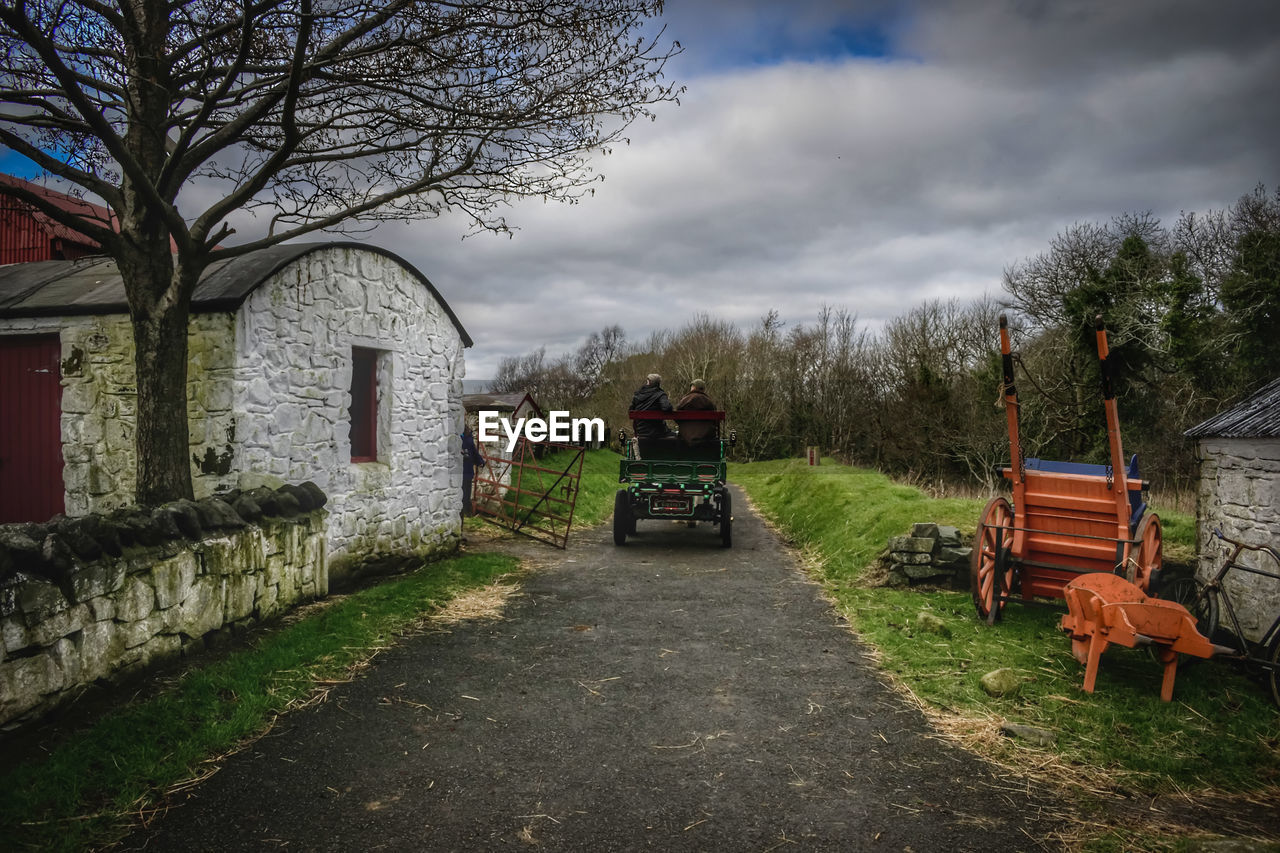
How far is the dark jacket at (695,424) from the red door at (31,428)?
24.9 ft

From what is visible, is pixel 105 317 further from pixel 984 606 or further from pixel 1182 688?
pixel 1182 688

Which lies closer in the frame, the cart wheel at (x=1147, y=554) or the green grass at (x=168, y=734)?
the green grass at (x=168, y=734)

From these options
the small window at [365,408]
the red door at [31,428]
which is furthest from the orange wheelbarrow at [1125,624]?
the red door at [31,428]

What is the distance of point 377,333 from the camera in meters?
8.66

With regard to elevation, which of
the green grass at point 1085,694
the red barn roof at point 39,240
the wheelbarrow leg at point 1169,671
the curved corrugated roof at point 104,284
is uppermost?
the red barn roof at point 39,240

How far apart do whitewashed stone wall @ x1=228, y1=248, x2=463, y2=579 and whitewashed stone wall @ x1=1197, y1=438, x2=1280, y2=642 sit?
26.9 feet

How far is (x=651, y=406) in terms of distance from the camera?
452 inches

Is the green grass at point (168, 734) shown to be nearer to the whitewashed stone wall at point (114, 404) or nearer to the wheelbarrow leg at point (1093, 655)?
the whitewashed stone wall at point (114, 404)

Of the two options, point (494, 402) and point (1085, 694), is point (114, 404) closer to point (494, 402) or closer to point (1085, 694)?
point (1085, 694)

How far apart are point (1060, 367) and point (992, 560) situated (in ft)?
52.6

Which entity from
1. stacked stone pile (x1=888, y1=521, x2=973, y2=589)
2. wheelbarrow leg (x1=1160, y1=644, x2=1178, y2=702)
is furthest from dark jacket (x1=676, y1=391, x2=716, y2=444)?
wheelbarrow leg (x1=1160, y1=644, x2=1178, y2=702)

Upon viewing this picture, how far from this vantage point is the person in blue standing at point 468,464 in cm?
1339

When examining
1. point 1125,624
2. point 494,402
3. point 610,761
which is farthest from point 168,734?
point 494,402

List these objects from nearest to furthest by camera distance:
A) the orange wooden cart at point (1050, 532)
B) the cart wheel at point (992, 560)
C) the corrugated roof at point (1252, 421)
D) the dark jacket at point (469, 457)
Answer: the corrugated roof at point (1252, 421) < the orange wooden cart at point (1050, 532) < the cart wheel at point (992, 560) < the dark jacket at point (469, 457)
